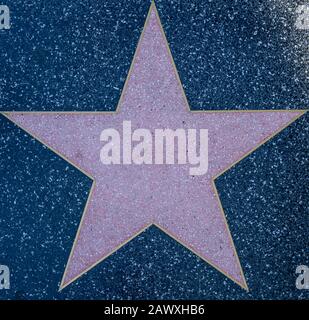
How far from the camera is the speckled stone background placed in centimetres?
125

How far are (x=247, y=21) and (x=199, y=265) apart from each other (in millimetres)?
690

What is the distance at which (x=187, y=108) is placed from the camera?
1.23 metres

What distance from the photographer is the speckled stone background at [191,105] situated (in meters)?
1.25

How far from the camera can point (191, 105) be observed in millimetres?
1247

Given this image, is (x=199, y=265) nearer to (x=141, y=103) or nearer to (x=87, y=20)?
(x=141, y=103)

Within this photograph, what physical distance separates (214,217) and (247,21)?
1.79 ft

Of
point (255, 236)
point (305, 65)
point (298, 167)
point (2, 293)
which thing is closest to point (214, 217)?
point (255, 236)

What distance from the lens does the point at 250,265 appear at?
4.13 feet

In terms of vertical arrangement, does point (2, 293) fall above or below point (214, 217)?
below

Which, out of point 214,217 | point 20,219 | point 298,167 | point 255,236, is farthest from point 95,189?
point 298,167

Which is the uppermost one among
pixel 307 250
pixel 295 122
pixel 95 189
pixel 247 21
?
pixel 247 21

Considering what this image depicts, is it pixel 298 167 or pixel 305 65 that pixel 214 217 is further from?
pixel 305 65

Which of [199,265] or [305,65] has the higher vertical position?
[305,65]

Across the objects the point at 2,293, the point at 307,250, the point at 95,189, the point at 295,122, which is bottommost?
the point at 2,293
